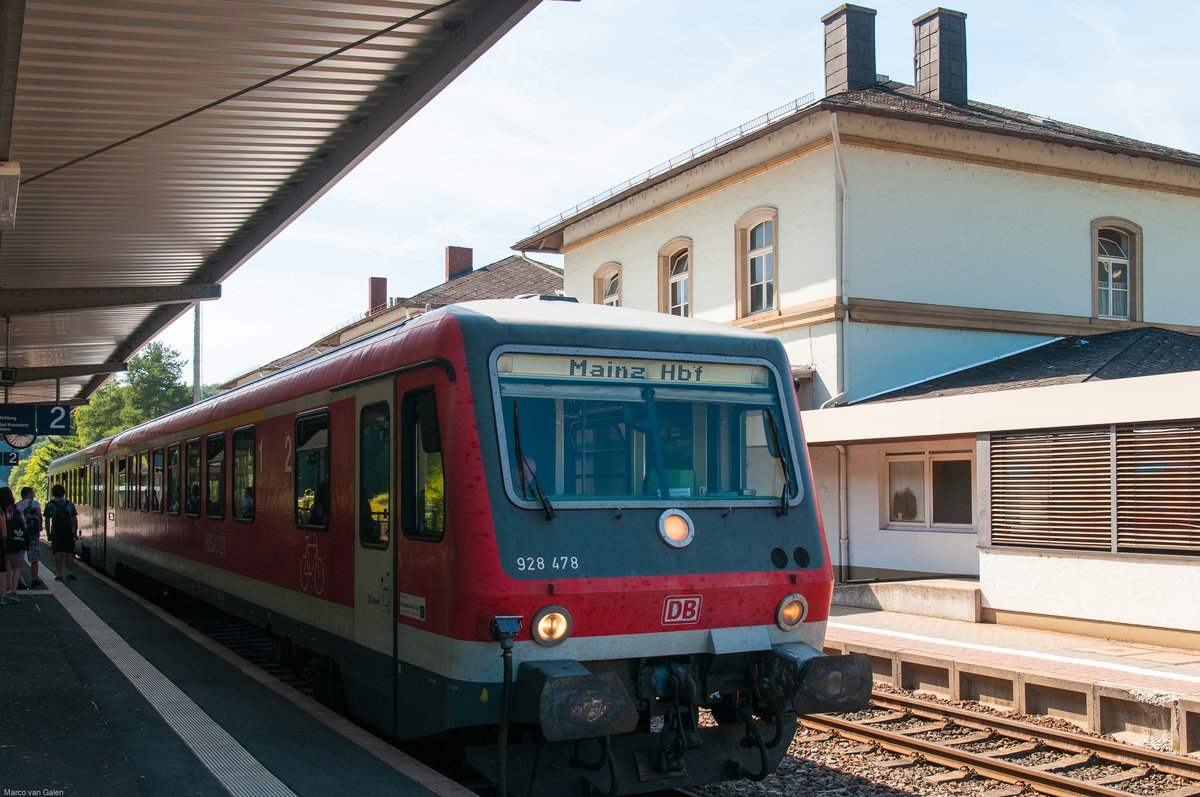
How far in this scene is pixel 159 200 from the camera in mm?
14523

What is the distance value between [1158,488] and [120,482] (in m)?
15.6

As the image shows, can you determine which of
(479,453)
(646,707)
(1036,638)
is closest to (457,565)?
(479,453)

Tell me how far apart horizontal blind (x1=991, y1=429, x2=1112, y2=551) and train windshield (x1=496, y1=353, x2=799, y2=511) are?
7.69m

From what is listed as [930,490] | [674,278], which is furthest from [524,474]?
[674,278]

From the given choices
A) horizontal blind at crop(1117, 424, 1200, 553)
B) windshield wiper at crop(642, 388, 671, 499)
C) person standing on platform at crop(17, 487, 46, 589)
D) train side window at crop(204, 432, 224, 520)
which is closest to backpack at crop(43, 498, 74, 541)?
person standing on platform at crop(17, 487, 46, 589)

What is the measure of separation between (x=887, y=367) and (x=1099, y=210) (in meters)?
5.93

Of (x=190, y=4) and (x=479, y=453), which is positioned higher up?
(x=190, y=4)

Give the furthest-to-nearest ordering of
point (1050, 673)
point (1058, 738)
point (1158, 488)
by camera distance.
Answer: point (1158, 488)
point (1050, 673)
point (1058, 738)

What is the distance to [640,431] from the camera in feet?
21.3

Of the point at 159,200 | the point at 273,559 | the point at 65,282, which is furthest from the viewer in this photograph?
the point at 65,282

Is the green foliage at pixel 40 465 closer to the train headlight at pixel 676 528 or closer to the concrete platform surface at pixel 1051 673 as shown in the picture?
the concrete platform surface at pixel 1051 673

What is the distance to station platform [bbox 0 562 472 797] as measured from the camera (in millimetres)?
6102

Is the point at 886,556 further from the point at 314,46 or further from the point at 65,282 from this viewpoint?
the point at 65,282

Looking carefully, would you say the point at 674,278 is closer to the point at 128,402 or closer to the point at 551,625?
the point at 551,625
